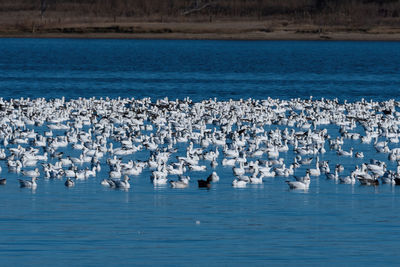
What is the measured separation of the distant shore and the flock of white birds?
73144mm

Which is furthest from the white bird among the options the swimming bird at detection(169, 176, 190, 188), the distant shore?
the distant shore

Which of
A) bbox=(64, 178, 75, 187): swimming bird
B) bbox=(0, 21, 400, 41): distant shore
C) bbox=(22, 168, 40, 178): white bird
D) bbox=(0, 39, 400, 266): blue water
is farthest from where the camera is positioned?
bbox=(0, 21, 400, 41): distant shore

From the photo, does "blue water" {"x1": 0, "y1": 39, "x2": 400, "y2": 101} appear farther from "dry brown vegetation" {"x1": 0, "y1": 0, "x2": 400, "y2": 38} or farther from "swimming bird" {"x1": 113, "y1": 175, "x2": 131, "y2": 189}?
"swimming bird" {"x1": 113, "y1": 175, "x2": 131, "y2": 189}

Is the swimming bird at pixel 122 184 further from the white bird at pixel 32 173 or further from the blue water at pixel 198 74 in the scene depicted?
the blue water at pixel 198 74

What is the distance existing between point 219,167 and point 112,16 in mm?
108235

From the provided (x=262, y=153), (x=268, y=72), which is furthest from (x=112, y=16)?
(x=262, y=153)

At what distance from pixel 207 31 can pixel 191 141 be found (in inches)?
3416

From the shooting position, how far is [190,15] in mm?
132875

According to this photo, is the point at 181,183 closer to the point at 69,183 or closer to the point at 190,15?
the point at 69,183

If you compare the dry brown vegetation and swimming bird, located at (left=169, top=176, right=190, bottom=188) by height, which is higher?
the dry brown vegetation

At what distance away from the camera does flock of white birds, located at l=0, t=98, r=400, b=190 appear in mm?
24859

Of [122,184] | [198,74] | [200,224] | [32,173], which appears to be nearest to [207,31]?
[198,74]

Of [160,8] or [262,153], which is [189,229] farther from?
[160,8]

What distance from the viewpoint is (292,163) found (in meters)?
27.3
